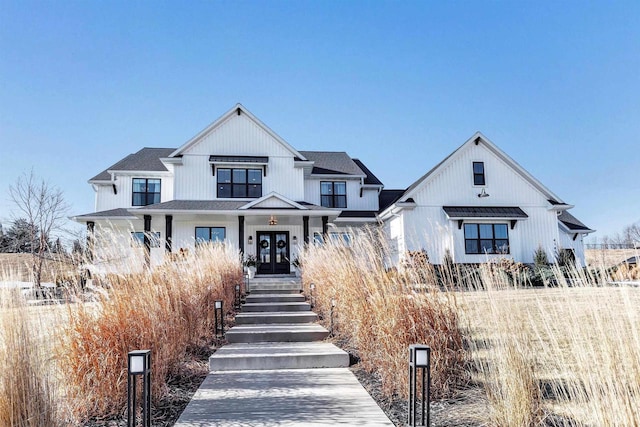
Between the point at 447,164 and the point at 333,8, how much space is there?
1100 cm

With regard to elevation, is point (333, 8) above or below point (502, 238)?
above

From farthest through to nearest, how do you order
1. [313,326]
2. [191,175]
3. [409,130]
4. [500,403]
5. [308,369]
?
[191,175], [409,130], [313,326], [308,369], [500,403]

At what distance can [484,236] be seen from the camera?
19.6m

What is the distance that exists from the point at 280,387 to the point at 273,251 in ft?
47.9

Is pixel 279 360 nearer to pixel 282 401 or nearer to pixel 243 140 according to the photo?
pixel 282 401

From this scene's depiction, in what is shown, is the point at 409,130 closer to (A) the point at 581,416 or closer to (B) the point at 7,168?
(A) the point at 581,416

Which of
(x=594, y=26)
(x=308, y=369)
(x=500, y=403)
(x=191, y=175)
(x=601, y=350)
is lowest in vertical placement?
(x=308, y=369)

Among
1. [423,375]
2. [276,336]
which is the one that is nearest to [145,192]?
[276,336]

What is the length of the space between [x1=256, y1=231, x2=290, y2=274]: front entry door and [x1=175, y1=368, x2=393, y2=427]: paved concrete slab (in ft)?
44.8

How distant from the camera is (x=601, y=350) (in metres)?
2.49

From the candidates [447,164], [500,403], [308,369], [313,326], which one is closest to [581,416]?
[500,403]

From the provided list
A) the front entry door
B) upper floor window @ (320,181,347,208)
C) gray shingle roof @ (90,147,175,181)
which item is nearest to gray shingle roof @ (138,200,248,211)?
the front entry door

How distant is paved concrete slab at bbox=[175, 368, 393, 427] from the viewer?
357cm

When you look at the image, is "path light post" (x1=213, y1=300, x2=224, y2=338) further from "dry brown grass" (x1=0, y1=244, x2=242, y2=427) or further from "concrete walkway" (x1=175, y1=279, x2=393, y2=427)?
"dry brown grass" (x1=0, y1=244, x2=242, y2=427)
